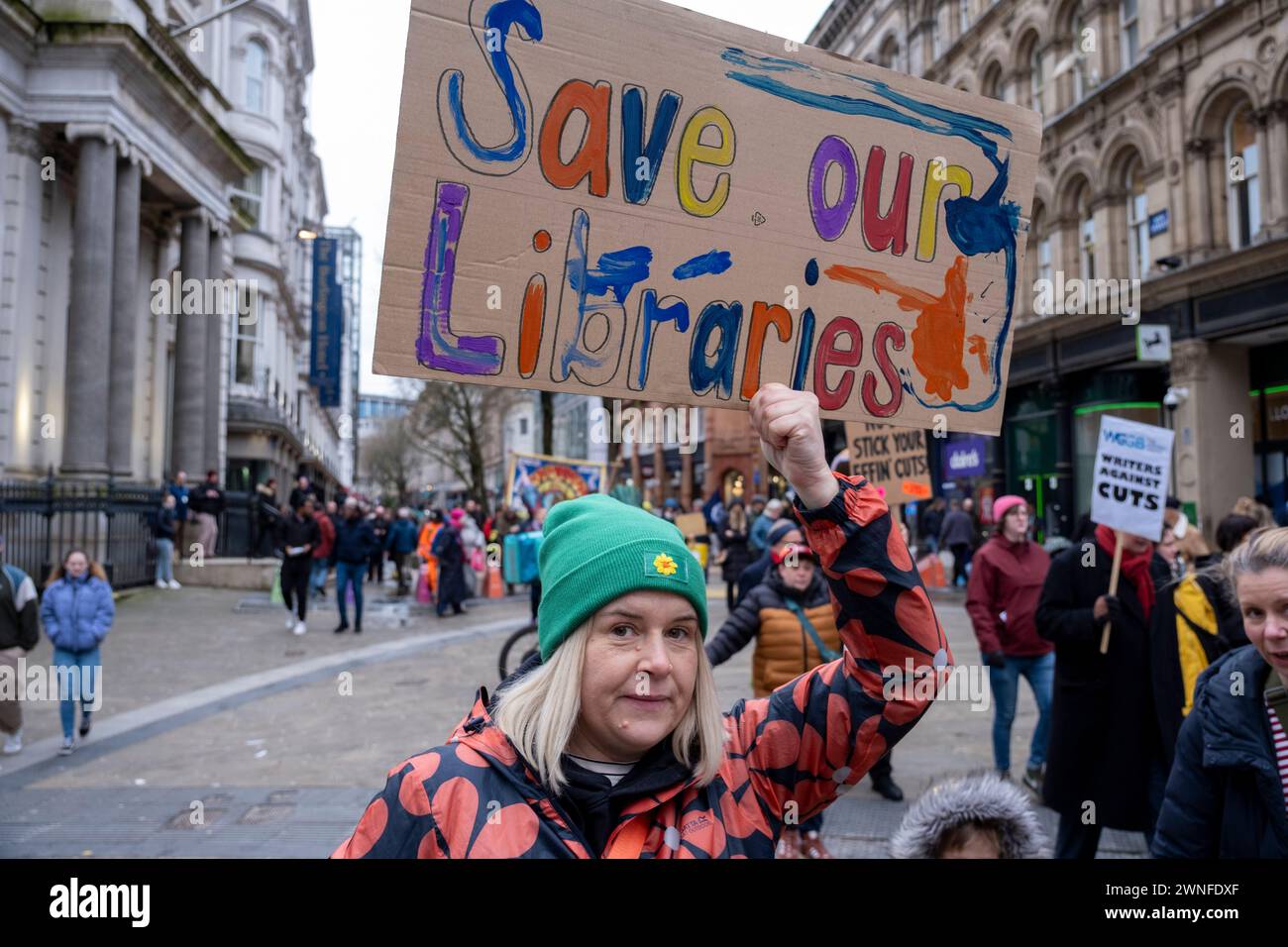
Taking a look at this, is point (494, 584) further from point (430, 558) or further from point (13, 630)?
point (13, 630)

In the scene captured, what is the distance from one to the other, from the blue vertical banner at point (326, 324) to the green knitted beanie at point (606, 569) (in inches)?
1679

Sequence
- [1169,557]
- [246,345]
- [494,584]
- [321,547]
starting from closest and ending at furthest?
[1169,557] → [321,547] → [494,584] → [246,345]

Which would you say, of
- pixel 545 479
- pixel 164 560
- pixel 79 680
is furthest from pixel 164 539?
pixel 79 680

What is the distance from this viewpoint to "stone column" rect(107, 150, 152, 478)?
19.0m

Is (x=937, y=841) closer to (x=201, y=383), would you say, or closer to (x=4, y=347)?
(x=4, y=347)

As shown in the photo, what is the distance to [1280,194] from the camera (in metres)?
17.3

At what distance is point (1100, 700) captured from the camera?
451 cm

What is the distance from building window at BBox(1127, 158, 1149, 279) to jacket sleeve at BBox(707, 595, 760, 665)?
63.0ft

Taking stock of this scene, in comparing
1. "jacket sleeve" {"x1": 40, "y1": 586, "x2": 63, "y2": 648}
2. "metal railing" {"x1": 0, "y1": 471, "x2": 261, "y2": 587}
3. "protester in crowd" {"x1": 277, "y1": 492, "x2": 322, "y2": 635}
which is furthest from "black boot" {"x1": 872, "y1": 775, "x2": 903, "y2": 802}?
"metal railing" {"x1": 0, "y1": 471, "x2": 261, "y2": 587}

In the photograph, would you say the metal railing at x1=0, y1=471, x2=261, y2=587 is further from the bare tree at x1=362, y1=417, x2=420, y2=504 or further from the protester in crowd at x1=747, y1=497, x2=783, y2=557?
the bare tree at x1=362, y1=417, x2=420, y2=504

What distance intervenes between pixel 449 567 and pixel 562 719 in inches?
620

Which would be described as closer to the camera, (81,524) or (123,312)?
(81,524)

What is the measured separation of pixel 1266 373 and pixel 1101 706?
60.6ft
